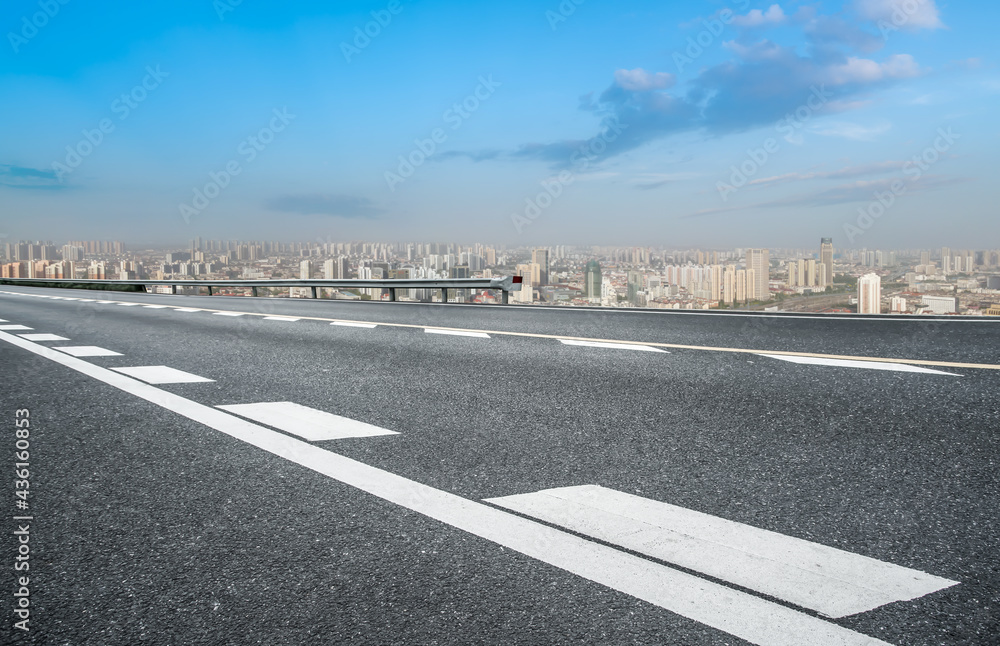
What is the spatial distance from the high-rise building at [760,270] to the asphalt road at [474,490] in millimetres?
5728

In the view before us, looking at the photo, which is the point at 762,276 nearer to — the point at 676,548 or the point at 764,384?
the point at 764,384

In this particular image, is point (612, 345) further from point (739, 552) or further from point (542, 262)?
point (542, 262)

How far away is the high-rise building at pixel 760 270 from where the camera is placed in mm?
12250

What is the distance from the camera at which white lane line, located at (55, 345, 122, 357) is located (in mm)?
7562

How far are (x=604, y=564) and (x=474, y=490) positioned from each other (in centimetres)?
85

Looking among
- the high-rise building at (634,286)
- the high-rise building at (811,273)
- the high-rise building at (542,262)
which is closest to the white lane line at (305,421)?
the high-rise building at (634,286)

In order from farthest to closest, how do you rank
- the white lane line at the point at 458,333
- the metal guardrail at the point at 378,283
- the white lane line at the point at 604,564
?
the metal guardrail at the point at 378,283 → the white lane line at the point at 458,333 → the white lane line at the point at 604,564

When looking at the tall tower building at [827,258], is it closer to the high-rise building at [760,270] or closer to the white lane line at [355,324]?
the high-rise building at [760,270]

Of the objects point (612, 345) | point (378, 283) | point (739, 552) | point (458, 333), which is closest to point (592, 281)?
point (458, 333)

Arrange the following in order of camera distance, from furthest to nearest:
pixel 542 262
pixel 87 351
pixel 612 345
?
pixel 542 262 → pixel 87 351 → pixel 612 345

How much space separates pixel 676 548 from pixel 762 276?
38.7ft

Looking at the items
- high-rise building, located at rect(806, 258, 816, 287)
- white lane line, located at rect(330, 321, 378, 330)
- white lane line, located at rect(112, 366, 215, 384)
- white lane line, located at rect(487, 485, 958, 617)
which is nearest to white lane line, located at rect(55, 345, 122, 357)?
white lane line, located at rect(112, 366, 215, 384)

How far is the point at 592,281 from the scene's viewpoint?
1518 cm

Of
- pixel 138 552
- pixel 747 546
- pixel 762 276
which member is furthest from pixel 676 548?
pixel 762 276
